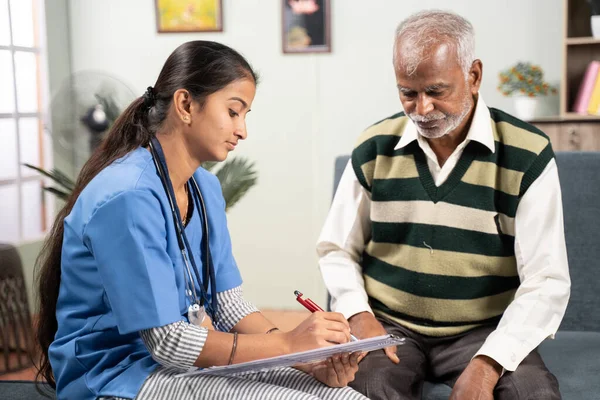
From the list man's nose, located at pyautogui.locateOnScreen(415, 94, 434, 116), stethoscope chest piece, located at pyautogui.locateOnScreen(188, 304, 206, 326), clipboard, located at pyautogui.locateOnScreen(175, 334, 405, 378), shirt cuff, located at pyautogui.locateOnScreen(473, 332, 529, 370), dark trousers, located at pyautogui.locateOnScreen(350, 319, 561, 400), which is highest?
man's nose, located at pyautogui.locateOnScreen(415, 94, 434, 116)

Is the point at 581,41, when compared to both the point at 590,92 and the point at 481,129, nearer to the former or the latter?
the point at 590,92

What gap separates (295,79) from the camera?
4.68 meters

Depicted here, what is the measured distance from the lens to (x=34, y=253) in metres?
4.38

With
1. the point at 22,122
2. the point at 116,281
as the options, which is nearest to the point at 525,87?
the point at 22,122

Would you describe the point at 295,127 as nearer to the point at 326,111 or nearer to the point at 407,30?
the point at 326,111

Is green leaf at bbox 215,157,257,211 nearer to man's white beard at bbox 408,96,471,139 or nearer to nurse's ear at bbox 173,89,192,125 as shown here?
man's white beard at bbox 408,96,471,139

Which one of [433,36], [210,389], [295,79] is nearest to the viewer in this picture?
[210,389]

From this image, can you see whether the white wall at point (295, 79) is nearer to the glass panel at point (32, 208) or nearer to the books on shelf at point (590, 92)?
the books on shelf at point (590, 92)

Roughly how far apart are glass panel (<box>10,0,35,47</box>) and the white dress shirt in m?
2.93

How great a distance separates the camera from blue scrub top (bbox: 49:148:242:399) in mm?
1397

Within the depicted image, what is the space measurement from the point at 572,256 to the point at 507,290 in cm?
37

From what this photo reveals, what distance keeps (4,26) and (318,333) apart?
3.38 m

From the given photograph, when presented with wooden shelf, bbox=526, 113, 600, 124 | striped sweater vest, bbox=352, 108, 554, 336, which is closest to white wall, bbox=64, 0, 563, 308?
wooden shelf, bbox=526, 113, 600, 124

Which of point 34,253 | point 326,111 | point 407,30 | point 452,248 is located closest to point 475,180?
point 452,248
